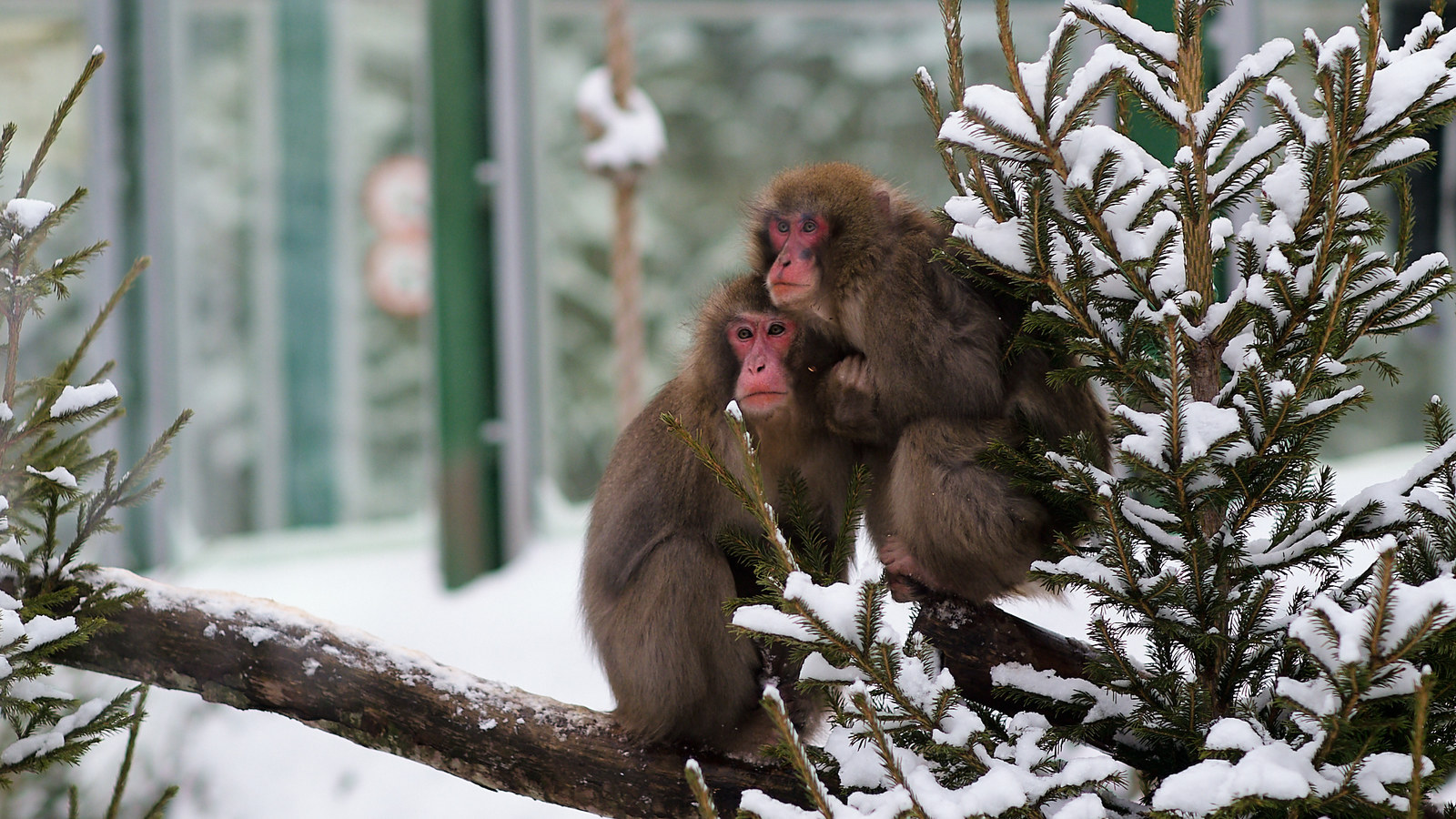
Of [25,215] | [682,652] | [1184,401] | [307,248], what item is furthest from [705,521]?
[307,248]

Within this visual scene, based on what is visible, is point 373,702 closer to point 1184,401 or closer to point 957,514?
point 957,514

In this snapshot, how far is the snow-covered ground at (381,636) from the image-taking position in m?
4.68

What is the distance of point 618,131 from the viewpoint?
15.1ft

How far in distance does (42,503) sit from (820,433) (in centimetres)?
154

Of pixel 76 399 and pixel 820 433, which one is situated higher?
pixel 76 399

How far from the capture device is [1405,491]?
1820 millimetres

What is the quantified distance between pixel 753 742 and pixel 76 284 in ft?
14.9

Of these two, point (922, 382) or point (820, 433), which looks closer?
point (922, 382)

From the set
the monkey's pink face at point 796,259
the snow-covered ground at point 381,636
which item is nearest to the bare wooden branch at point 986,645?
the monkey's pink face at point 796,259

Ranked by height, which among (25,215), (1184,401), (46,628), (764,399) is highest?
(25,215)

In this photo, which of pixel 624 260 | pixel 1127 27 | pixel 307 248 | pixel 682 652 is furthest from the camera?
pixel 307 248

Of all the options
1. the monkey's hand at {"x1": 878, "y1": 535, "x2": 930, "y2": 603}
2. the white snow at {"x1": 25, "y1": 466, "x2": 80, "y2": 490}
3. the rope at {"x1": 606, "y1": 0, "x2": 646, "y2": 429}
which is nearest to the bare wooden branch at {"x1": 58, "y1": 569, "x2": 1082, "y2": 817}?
the white snow at {"x1": 25, "y1": 466, "x2": 80, "y2": 490}

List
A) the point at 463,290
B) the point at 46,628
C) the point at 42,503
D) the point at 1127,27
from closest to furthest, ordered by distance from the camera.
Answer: the point at 1127,27, the point at 46,628, the point at 42,503, the point at 463,290

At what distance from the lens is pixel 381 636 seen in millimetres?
4234
